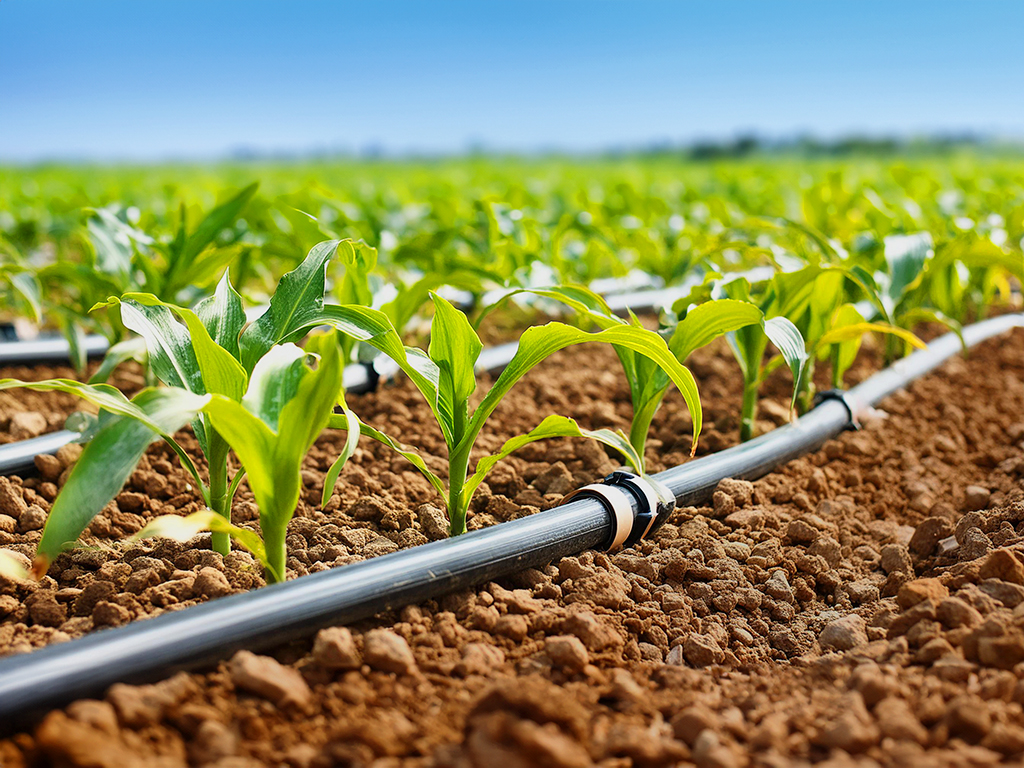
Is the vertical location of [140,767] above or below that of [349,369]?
A: below

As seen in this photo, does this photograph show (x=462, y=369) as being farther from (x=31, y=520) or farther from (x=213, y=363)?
(x=31, y=520)

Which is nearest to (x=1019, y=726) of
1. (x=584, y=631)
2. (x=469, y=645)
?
(x=584, y=631)

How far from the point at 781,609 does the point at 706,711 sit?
16.2 inches

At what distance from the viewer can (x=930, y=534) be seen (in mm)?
1497

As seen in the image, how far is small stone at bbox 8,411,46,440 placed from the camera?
6.40 feet

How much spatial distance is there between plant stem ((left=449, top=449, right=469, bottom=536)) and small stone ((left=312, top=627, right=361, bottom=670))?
38 cm

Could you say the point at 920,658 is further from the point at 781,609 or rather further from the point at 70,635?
the point at 70,635

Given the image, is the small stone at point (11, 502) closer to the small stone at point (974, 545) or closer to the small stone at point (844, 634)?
the small stone at point (844, 634)

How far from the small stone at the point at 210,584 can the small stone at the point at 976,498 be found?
58.4 inches

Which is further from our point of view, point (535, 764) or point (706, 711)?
point (706, 711)

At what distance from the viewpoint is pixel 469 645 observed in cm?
107

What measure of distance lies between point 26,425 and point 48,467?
1.40ft

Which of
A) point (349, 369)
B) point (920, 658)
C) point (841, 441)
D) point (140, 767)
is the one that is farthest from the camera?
point (349, 369)

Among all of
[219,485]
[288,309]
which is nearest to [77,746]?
[219,485]
